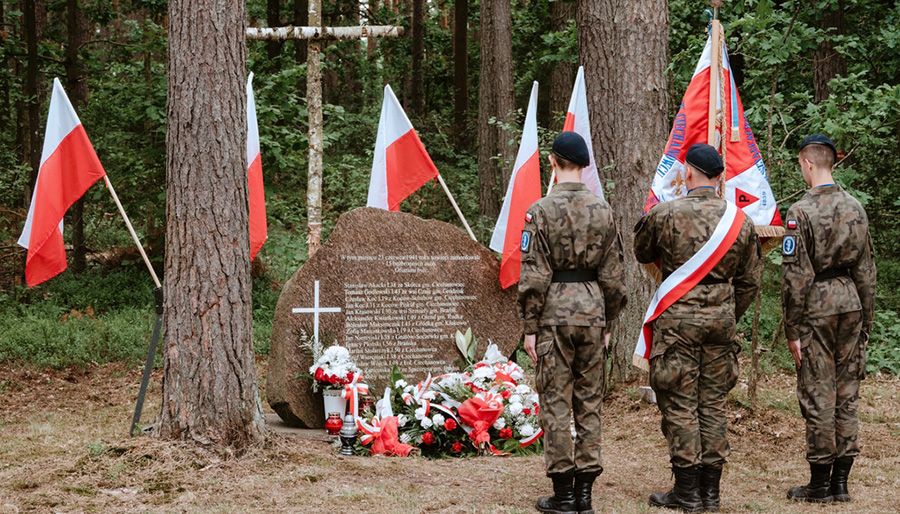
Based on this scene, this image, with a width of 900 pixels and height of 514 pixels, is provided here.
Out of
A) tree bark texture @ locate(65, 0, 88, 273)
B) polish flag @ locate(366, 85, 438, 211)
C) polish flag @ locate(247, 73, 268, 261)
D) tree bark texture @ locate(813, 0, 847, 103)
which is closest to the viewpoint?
polish flag @ locate(247, 73, 268, 261)

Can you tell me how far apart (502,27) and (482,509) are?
10.0 m

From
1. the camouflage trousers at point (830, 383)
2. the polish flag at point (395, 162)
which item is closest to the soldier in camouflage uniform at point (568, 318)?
the camouflage trousers at point (830, 383)

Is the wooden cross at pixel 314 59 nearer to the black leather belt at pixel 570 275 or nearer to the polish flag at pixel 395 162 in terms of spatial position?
the polish flag at pixel 395 162

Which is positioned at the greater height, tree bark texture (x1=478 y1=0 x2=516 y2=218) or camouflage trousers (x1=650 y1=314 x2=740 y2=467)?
tree bark texture (x1=478 y1=0 x2=516 y2=218)

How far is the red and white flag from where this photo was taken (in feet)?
19.2

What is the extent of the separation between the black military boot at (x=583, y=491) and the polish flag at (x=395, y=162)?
390 cm

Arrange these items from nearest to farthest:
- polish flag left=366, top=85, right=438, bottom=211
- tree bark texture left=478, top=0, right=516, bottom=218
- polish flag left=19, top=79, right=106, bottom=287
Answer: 1. polish flag left=19, top=79, right=106, bottom=287
2. polish flag left=366, top=85, right=438, bottom=211
3. tree bark texture left=478, top=0, right=516, bottom=218

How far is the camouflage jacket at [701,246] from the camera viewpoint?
14.8 feet

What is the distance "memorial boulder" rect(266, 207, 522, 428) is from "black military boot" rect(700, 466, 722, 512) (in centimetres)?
273

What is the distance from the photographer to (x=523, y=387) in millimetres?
6355

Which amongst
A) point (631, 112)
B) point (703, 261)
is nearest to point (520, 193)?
point (631, 112)

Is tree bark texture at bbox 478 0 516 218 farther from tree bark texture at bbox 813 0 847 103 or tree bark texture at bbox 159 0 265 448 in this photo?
tree bark texture at bbox 159 0 265 448

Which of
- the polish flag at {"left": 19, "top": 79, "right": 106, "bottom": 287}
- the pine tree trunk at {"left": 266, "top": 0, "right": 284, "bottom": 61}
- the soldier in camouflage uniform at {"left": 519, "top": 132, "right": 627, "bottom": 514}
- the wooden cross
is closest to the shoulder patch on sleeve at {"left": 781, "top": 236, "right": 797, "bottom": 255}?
the soldier in camouflage uniform at {"left": 519, "top": 132, "right": 627, "bottom": 514}

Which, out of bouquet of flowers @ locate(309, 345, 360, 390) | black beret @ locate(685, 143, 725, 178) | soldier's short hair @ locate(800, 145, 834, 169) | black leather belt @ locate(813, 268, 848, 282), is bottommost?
bouquet of flowers @ locate(309, 345, 360, 390)
